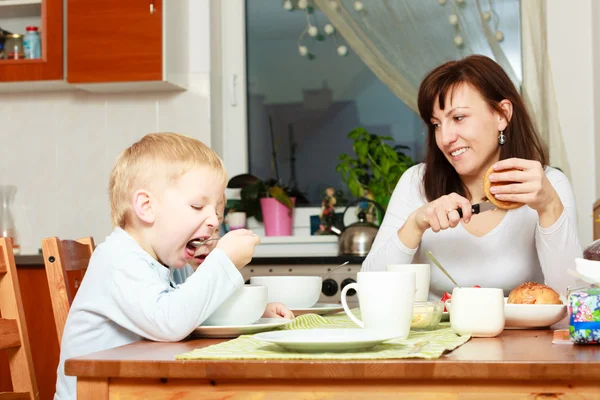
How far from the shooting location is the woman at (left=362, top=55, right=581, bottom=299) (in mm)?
1977

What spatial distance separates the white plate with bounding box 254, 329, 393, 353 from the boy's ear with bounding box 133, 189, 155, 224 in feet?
1.47

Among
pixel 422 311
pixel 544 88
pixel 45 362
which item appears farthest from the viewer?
pixel 544 88

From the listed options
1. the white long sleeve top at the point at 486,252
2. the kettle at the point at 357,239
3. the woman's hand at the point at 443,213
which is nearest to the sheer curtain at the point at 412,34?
the kettle at the point at 357,239

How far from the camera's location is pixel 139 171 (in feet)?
4.68

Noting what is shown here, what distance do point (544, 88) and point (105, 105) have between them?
1.97m

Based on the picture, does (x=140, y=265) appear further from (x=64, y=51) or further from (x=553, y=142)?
(x=64, y=51)

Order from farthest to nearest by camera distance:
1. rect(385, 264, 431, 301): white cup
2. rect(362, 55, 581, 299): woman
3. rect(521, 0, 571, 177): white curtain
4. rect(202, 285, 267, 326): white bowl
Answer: rect(521, 0, 571, 177): white curtain, rect(362, 55, 581, 299): woman, rect(385, 264, 431, 301): white cup, rect(202, 285, 267, 326): white bowl

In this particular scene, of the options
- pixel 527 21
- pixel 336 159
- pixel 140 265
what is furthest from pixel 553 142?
pixel 140 265

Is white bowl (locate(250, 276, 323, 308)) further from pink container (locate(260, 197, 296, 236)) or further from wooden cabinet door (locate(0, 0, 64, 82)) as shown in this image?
wooden cabinet door (locate(0, 0, 64, 82))

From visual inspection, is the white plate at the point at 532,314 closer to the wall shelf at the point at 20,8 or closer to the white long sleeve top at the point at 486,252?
the white long sleeve top at the point at 486,252

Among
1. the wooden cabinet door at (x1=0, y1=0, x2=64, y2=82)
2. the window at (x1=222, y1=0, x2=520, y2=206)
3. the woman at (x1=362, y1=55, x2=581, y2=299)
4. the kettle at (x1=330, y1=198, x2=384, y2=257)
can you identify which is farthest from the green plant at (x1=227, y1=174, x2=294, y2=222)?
the woman at (x1=362, y1=55, x2=581, y2=299)

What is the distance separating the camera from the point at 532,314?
1259mm

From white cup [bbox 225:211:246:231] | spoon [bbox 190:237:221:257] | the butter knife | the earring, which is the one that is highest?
the earring

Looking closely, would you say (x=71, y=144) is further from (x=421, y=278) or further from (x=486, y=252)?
(x=421, y=278)
